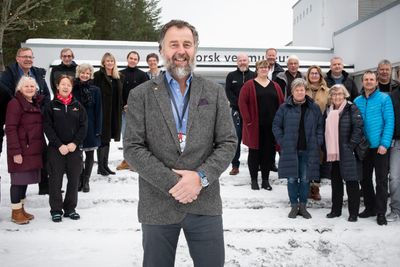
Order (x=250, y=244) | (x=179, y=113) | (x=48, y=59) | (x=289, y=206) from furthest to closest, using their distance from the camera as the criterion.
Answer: (x=48, y=59) → (x=289, y=206) → (x=250, y=244) → (x=179, y=113)

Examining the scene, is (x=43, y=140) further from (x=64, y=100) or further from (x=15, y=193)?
(x=15, y=193)

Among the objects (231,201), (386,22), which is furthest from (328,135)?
(386,22)

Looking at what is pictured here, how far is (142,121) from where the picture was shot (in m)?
2.29

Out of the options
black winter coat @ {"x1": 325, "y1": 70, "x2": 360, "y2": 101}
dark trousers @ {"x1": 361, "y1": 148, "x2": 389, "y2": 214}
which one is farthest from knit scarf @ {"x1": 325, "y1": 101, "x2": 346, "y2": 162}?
black winter coat @ {"x1": 325, "y1": 70, "x2": 360, "y2": 101}

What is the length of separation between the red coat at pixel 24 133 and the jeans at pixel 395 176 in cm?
462

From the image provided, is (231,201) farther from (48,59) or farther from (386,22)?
(48,59)

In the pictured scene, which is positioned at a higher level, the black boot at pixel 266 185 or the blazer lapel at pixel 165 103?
the blazer lapel at pixel 165 103

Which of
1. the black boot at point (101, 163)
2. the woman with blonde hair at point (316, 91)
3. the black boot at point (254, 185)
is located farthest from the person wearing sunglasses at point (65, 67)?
the woman with blonde hair at point (316, 91)

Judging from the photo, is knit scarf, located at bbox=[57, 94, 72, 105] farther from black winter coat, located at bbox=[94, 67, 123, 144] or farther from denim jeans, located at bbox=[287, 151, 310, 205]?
denim jeans, located at bbox=[287, 151, 310, 205]

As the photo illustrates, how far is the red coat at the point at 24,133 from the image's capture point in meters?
4.86

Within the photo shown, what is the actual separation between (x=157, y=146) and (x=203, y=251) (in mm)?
672

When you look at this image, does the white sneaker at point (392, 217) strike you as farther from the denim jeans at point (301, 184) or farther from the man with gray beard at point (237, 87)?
the man with gray beard at point (237, 87)

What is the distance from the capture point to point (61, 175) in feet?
16.5

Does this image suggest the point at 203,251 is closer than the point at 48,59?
Yes
